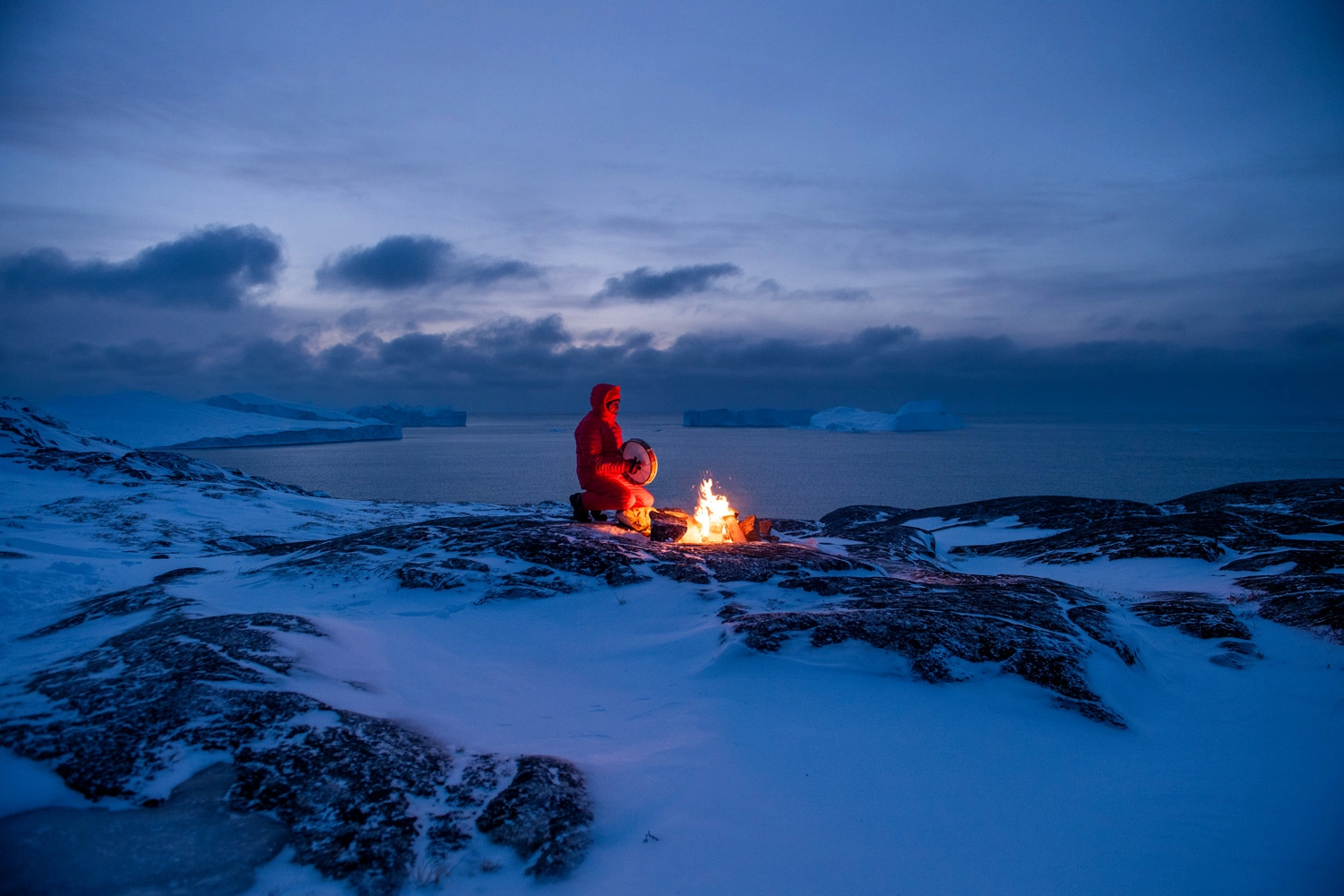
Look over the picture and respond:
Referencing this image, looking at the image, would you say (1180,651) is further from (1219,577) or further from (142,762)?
(142,762)

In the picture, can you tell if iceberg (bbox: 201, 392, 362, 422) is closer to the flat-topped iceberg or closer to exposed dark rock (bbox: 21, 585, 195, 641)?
the flat-topped iceberg

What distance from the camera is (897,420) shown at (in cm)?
16112

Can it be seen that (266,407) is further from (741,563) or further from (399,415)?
(741,563)

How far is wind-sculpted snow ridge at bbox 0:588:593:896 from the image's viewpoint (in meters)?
4.34

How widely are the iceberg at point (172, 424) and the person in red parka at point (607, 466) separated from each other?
11145cm

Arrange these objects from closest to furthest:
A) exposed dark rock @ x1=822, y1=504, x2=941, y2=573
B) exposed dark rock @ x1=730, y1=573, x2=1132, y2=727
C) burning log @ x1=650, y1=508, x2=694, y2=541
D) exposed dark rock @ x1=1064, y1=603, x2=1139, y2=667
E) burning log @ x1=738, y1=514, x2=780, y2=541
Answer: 1. exposed dark rock @ x1=730, y1=573, x2=1132, y2=727
2. exposed dark rock @ x1=1064, y1=603, x2=1139, y2=667
3. burning log @ x1=650, y1=508, x2=694, y2=541
4. burning log @ x1=738, y1=514, x2=780, y2=541
5. exposed dark rock @ x1=822, y1=504, x2=941, y2=573

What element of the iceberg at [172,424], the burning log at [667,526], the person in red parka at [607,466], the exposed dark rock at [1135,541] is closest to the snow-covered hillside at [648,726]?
the burning log at [667,526]

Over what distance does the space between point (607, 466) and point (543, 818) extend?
9.06 metres

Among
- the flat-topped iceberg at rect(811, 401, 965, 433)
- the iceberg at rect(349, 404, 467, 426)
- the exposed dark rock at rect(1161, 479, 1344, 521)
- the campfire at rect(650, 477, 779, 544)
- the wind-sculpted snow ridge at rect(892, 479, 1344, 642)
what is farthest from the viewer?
the iceberg at rect(349, 404, 467, 426)

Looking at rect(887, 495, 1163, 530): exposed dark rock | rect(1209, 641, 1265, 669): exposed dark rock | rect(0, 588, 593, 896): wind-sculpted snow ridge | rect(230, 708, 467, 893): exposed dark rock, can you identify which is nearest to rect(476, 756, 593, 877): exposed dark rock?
rect(0, 588, 593, 896): wind-sculpted snow ridge

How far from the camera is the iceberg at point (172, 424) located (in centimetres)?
10225

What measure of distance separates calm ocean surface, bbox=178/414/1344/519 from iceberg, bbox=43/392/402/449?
3.43m

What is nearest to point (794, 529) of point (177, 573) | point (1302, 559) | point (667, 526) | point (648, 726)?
point (667, 526)

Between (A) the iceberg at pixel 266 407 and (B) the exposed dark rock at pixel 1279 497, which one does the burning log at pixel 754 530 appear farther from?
(A) the iceberg at pixel 266 407
